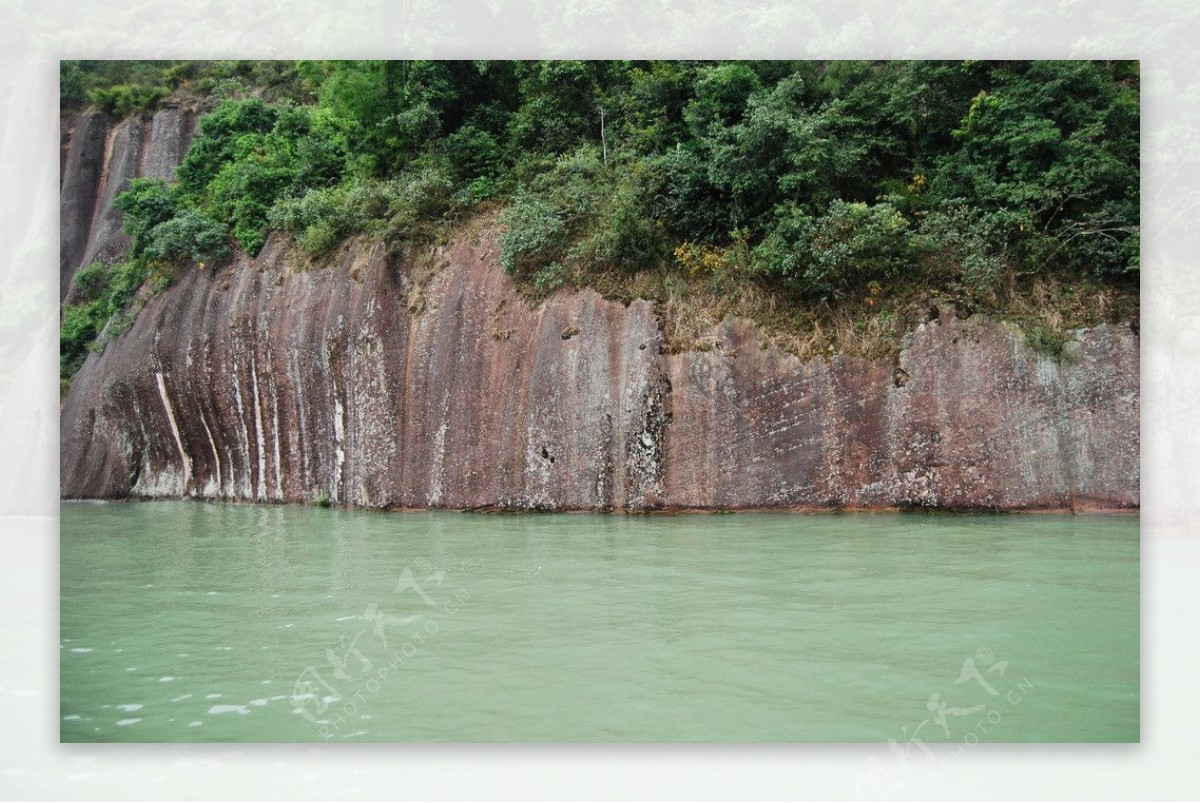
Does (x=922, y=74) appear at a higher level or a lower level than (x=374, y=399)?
higher

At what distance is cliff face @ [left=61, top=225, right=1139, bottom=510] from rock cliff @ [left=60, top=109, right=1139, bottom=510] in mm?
26

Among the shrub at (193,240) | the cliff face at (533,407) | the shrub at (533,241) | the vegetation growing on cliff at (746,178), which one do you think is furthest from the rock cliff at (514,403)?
the vegetation growing on cliff at (746,178)

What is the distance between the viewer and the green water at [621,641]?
5.53 meters

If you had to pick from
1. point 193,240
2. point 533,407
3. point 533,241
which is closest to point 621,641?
point 533,407

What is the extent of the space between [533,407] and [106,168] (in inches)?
369

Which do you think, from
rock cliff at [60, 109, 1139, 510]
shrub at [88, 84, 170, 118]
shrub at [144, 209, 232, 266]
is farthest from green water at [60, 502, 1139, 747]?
shrub at [144, 209, 232, 266]

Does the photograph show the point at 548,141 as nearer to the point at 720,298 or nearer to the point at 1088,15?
the point at 720,298

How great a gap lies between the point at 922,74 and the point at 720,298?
345cm

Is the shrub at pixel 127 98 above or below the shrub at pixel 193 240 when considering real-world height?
above

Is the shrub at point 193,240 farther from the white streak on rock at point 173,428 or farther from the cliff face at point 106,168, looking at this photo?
the white streak on rock at point 173,428

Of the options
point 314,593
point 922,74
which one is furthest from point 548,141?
point 314,593

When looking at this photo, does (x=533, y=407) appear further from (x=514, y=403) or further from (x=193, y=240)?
(x=193, y=240)

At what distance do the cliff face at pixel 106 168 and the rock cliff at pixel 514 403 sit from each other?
0.07 metres

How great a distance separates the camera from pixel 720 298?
1375cm
